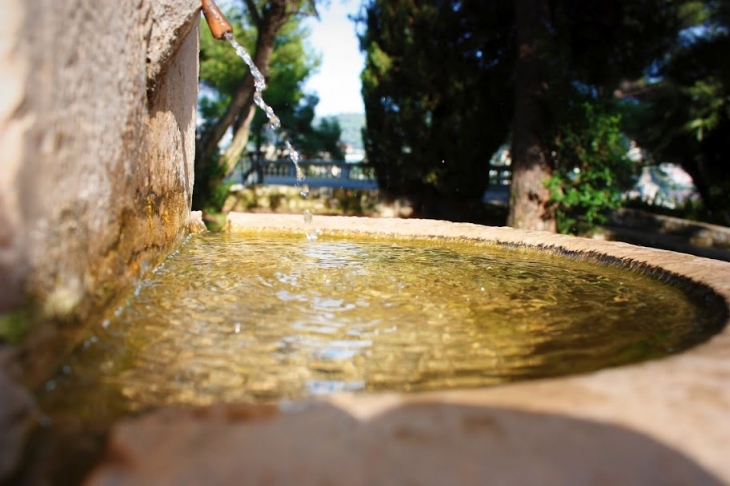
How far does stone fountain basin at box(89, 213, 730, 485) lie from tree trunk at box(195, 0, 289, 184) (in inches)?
437

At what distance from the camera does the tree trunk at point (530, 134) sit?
373 inches

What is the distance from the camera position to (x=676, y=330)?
7.93ft

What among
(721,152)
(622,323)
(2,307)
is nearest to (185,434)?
(2,307)

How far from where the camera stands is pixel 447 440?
3.83ft

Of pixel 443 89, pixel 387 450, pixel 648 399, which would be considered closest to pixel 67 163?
pixel 387 450

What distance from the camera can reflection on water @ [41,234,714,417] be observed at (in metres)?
1.69

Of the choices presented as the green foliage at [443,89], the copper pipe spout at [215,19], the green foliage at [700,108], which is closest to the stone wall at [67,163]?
the copper pipe spout at [215,19]

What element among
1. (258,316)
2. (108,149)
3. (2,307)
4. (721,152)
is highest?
(721,152)

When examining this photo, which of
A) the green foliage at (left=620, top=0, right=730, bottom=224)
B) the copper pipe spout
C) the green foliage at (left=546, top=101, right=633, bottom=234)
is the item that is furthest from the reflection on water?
the green foliage at (left=620, top=0, right=730, bottom=224)

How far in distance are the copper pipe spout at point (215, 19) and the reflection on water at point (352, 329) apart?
Answer: 1464 mm

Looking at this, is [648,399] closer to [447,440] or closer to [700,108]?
[447,440]

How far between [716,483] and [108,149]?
1941 mm

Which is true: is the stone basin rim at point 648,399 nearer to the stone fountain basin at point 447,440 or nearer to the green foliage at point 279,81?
the stone fountain basin at point 447,440

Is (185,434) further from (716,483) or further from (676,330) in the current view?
(676,330)
